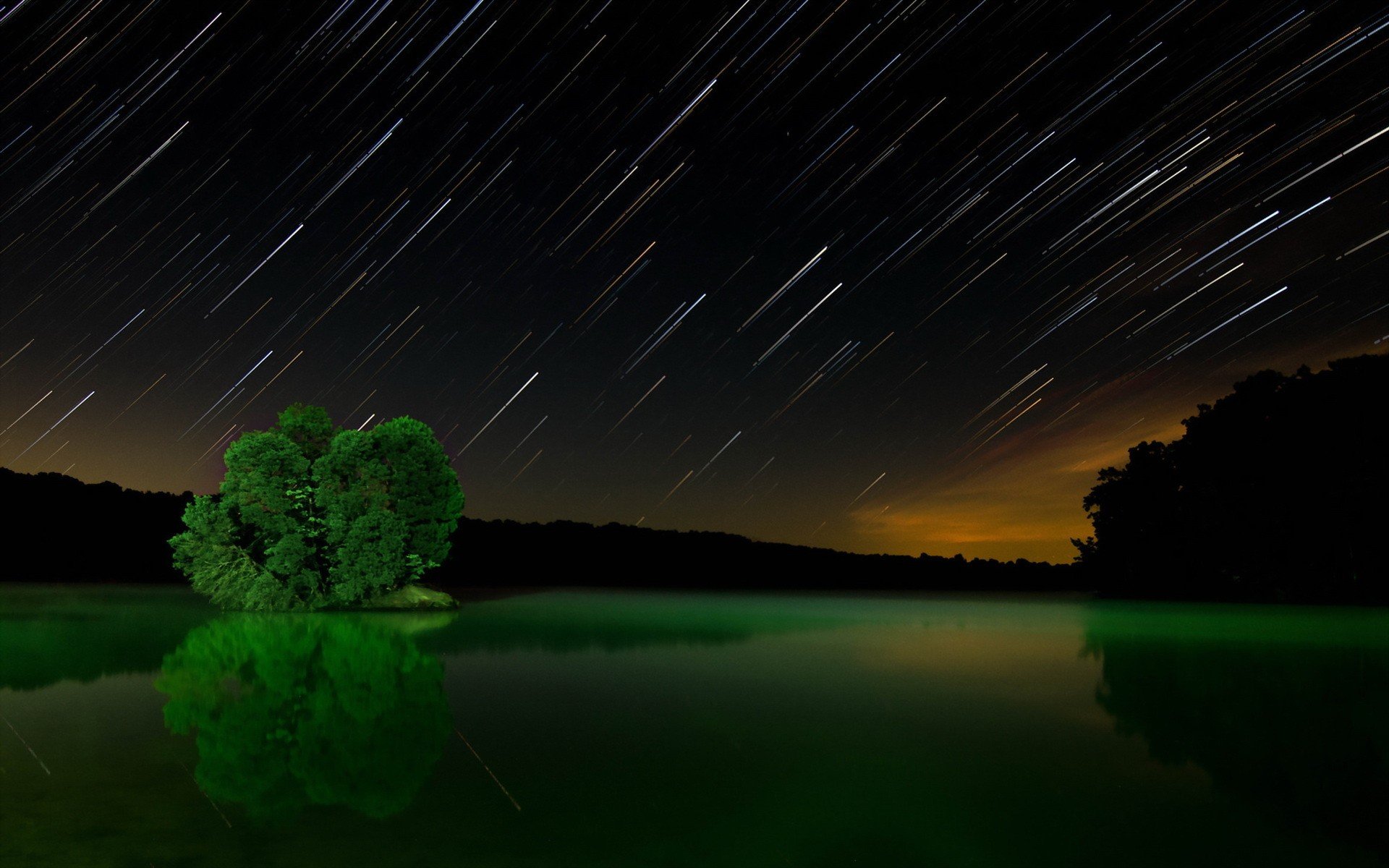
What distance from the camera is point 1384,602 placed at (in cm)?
5141

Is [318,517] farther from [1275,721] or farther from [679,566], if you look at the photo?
[679,566]

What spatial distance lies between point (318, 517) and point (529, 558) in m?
59.8

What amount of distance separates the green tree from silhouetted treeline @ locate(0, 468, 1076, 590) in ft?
111

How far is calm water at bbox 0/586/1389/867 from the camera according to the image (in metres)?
6.59

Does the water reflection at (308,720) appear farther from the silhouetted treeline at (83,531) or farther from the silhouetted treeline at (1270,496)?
the silhouetted treeline at (83,531)

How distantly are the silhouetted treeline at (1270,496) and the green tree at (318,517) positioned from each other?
164 feet

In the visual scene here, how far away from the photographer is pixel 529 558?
101m

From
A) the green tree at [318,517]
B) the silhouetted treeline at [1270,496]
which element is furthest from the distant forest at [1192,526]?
the green tree at [318,517]

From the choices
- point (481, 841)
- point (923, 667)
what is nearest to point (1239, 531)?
point (923, 667)

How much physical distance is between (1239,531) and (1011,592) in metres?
26.8

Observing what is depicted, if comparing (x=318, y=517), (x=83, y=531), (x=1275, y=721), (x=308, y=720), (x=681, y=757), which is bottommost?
(x=1275, y=721)

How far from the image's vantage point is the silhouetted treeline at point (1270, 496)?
50.8m

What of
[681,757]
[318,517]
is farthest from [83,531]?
[681,757]

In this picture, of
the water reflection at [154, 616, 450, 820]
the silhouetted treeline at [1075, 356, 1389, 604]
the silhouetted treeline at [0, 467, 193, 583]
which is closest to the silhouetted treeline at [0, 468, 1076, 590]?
the silhouetted treeline at [0, 467, 193, 583]
